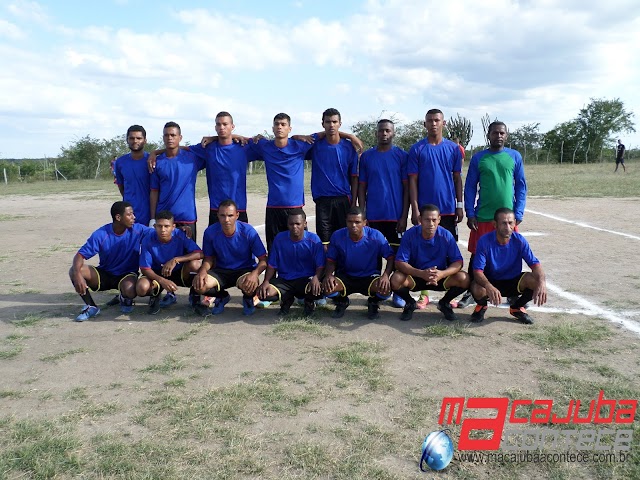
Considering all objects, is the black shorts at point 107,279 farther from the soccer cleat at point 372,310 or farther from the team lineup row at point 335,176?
the soccer cleat at point 372,310

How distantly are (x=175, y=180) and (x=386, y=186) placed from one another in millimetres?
2308

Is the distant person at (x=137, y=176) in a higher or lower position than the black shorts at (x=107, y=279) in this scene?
higher

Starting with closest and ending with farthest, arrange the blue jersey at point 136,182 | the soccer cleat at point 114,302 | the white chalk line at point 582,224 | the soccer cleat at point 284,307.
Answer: the soccer cleat at point 284,307, the soccer cleat at point 114,302, the blue jersey at point 136,182, the white chalk line at point 582,224

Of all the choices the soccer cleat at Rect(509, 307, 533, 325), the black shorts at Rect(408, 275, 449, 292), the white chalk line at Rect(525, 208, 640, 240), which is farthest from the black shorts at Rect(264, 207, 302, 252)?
the white chalk line at Rect(525, 208, 640, 240)

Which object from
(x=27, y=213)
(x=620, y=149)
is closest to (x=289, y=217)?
(x=27, y=213)

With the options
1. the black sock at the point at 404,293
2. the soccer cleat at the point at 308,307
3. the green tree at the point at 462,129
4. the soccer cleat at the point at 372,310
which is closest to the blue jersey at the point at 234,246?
the soccer cleat at the point at 308,307

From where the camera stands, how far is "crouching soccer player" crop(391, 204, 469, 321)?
199 inches

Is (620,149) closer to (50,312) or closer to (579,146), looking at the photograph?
(579,146)

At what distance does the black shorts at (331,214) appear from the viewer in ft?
19.2

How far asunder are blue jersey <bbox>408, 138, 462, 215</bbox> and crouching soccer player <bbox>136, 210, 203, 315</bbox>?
246 centimetres

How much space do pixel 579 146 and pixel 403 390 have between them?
152ft

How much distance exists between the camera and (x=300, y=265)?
547cm

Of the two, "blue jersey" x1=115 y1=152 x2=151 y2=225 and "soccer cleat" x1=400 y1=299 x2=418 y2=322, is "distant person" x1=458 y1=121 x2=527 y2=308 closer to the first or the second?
"soccer cleat" x1=400 y1=299 x2=418 y2=322

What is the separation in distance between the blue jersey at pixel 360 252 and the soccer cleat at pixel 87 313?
8.06 feet
